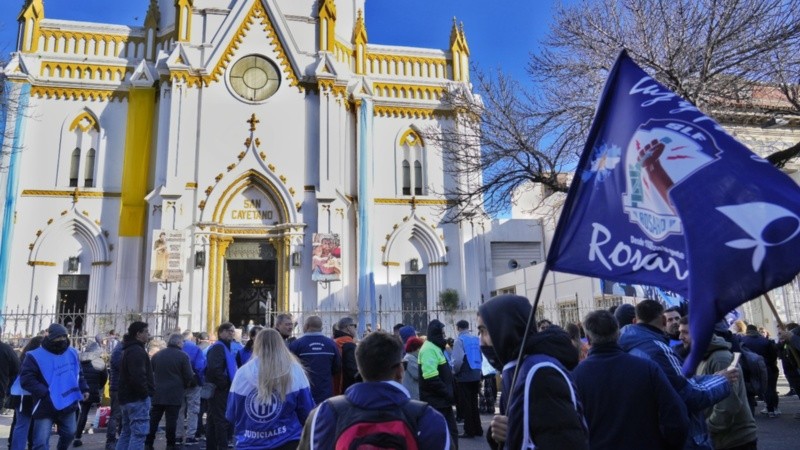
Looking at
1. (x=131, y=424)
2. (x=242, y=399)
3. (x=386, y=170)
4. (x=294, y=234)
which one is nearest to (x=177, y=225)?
(x=294, y=234)

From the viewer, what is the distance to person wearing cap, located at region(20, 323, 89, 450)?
6461 mm

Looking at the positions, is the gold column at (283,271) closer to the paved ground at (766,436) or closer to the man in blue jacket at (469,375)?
the paved ground at (766,436)

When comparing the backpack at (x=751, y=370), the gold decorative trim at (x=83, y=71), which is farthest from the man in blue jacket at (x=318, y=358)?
the gold decorative trim at (x=83, y=71)

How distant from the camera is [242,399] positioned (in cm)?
440

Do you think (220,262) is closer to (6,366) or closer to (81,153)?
(81,153)

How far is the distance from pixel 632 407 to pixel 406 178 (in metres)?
21.7

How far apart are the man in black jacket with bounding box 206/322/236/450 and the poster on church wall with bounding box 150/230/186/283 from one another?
43.2ft

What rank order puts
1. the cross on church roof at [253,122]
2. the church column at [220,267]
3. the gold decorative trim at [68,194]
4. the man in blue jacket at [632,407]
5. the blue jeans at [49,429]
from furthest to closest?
the cross on church roof at [253,122], the gold decorative trim at [68,194], the church column at [220,267], the blue jeans at [49,429], the man in blue jacket at [632,407]

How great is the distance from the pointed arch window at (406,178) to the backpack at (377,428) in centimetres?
2208

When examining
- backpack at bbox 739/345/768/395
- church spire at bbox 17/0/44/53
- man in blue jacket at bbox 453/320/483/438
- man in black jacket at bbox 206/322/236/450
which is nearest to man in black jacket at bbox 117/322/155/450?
man in black jacket at bbox 206/322/236/450

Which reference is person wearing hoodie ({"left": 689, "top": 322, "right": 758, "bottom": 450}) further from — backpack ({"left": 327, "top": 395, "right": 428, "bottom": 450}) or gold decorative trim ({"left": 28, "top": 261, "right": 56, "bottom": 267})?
gold decorative trim ({"left": 28, "top": 261, "right": 56, "bottom": 267})

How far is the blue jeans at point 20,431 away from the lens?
6.69 meters

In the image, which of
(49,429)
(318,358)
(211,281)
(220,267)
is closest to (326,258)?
(220,267)

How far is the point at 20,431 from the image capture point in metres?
6.78
